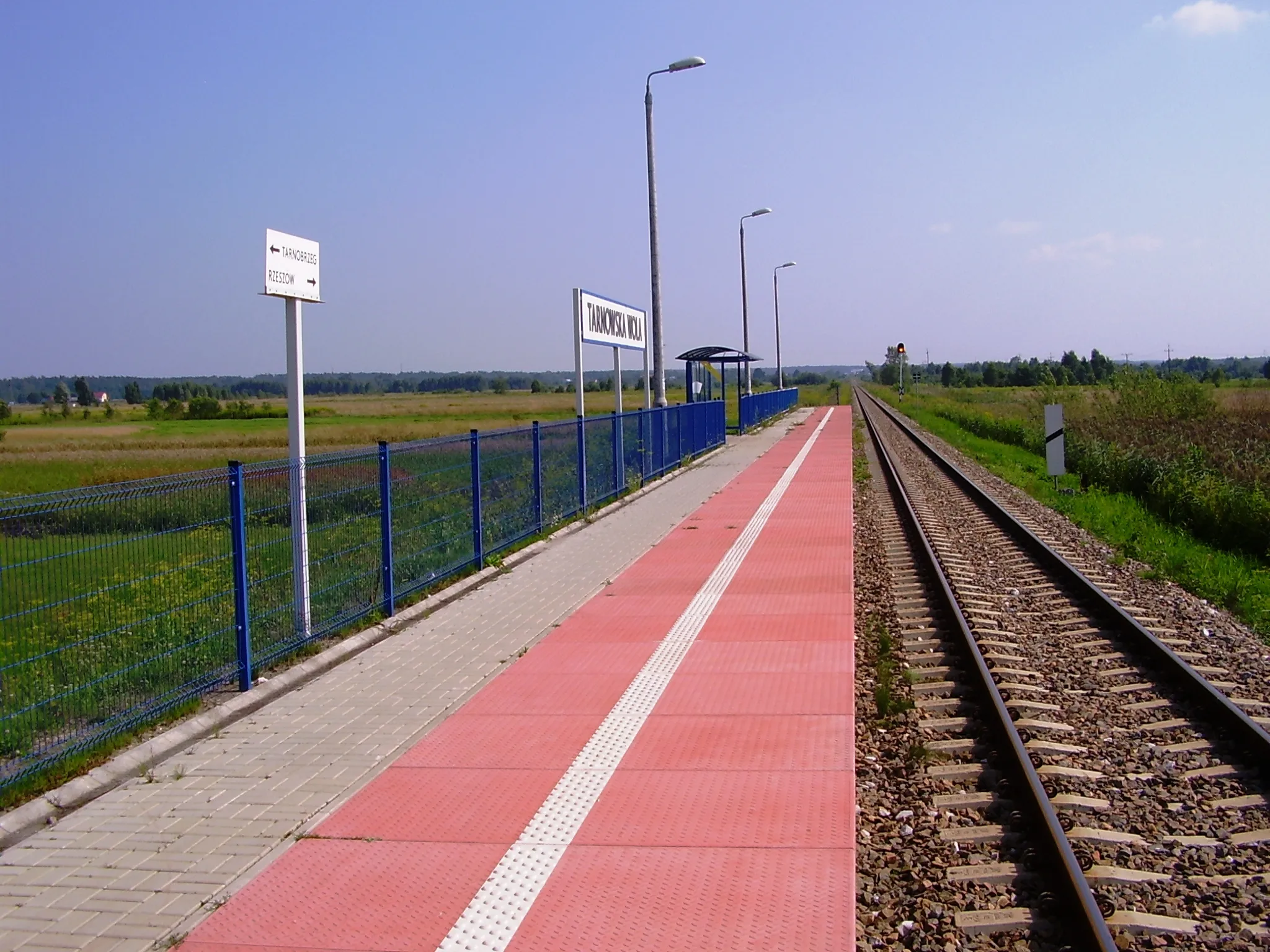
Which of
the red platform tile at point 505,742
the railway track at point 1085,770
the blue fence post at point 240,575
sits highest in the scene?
the blue fence post at point 240,575

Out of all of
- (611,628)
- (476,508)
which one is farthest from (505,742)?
(476,508)

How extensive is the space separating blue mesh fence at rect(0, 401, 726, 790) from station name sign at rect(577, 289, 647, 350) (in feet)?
24.2

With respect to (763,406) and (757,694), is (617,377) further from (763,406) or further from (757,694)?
(763,406)

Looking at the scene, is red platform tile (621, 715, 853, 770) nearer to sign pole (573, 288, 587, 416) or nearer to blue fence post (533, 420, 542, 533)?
blue fence post (533, 420, 542, 533)

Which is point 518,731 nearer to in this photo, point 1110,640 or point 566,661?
point 566,661

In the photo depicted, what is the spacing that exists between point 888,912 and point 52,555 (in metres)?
4.54

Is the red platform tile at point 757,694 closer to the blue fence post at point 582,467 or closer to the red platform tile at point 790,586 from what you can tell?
the red platform tile at point 790,586

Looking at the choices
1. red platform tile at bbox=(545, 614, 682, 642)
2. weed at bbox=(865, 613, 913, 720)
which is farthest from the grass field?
weed at bbox=(865, 613, 913, 720)

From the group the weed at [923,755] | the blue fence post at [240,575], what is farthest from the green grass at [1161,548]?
the blue fence post at [240,575]

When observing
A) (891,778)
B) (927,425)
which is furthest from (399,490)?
(927,425)

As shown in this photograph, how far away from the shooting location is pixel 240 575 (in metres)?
7.61

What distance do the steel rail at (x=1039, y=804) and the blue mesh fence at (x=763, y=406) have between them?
35.7m

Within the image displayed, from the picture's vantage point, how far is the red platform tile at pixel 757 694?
283 inches

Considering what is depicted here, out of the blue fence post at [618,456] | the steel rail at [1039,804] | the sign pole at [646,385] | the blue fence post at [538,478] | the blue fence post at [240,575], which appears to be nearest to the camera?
the steel rail at [1039,804]
